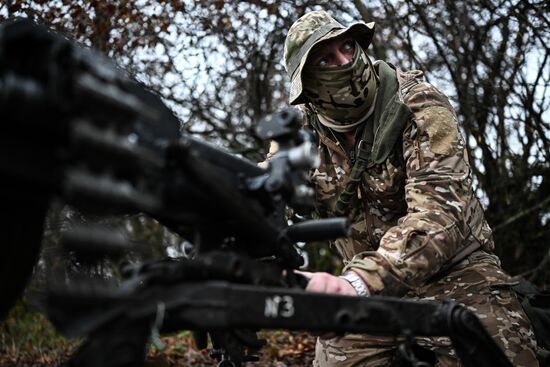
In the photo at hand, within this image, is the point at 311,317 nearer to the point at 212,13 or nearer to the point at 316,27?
the point at 316,27

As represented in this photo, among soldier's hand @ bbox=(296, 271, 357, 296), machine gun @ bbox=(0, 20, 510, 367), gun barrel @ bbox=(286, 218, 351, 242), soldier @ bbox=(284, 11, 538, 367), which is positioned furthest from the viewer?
soldier @ bbox=(284, 11, 538, 367)

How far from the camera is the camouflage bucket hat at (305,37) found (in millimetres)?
3736

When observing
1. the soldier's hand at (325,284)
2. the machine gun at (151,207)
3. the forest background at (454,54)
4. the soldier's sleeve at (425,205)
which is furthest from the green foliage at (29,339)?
the machine gun at (151,207)

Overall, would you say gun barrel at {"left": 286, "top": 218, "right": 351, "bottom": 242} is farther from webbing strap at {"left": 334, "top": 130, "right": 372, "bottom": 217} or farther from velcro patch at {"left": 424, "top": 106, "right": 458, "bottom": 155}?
webbing strap at {"left": 334, "top": 130, "right": 372, "bottom": 217}

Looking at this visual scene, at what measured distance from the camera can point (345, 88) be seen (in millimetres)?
3729

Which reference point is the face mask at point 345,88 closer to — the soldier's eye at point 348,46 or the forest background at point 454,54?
the soldier's eye at point 348,46

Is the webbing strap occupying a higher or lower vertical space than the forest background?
lower

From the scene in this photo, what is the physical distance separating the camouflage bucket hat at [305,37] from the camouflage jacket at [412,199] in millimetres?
319

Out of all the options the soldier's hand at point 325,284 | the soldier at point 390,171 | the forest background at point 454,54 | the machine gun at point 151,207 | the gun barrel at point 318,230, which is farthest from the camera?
the forest background at point 454,54

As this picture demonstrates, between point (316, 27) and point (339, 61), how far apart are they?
25cm

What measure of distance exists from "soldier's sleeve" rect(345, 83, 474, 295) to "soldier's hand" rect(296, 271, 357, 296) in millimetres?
153

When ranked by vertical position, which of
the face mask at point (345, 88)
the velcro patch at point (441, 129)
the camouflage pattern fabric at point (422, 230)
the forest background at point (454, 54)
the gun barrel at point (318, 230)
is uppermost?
the forest background at point (454, 54)

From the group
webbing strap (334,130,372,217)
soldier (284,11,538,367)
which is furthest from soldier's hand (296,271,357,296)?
webbing strap (334,130,372,217)

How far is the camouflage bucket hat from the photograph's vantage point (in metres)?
3.74
